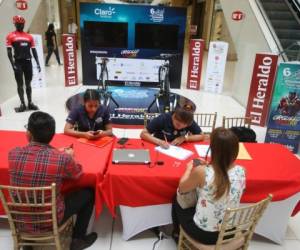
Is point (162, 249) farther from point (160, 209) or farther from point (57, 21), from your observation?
point (57, 21)

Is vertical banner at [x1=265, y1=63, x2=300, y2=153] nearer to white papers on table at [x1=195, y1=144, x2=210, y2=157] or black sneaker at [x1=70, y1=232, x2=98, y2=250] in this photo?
white papers on table at [x1=195, y1=144, x2=210, y2=157]

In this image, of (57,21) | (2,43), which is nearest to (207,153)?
(2,43)

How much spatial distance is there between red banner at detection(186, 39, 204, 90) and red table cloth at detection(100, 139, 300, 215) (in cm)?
517

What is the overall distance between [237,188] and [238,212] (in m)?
0.15

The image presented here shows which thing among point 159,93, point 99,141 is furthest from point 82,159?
point 159,93

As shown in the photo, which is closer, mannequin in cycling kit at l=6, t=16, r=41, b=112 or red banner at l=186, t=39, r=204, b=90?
mannequin in cycling kit at l=6, t=16, r=41, b=112

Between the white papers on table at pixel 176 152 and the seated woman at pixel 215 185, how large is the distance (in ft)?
1.58

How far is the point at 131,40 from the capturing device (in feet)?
23.3

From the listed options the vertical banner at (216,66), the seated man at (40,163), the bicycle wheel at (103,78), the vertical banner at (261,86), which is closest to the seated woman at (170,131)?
the seated man at (40,163)

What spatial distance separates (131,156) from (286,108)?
9.11 feet

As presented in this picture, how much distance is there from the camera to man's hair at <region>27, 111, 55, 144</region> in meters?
1.85

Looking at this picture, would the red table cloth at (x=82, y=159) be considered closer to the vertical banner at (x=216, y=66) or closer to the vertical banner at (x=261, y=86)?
the vertical banner at (x=261, y=86)

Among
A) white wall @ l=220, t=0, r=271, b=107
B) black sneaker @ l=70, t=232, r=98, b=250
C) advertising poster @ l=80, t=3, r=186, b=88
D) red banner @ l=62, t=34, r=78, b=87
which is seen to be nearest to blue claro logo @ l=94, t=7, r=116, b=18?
advertising poster @ l=80, t=3, r=186, b=88

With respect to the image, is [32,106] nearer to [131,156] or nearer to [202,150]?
[131,156]
